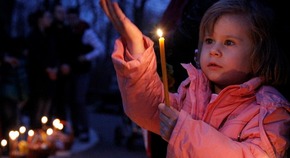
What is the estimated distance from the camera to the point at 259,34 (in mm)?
2402

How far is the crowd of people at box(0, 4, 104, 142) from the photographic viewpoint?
8.02 meters

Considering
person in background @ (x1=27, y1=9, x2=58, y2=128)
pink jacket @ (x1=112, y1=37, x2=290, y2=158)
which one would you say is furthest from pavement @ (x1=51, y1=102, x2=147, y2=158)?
pink jacket @ (x1=112, y1=37, x2=290, y2=158)

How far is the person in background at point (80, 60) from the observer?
880cm

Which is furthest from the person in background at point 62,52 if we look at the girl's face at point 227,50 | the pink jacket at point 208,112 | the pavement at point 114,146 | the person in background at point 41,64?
the girl's face at point 227,50

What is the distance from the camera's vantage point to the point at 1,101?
793 centimetres

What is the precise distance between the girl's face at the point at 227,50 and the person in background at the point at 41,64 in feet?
20.3

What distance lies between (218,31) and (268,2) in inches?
21.3

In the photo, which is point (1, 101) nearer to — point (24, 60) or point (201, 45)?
→ point (24, 60)

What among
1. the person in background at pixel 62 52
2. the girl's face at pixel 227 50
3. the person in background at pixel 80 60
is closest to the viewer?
the girl's face at pixel 227 50

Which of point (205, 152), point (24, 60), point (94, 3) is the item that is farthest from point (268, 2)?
point (94, 3)

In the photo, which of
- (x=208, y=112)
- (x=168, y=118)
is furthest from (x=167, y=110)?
(x=208, y=112)

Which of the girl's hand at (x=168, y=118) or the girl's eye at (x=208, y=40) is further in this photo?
the girl's eye at (x=208, y=40)

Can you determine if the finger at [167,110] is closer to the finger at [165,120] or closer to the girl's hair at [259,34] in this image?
the finger at [165,120]

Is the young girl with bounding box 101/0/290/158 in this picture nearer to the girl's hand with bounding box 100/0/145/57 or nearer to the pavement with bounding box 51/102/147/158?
the girl's hand with bounding box 100/0/145/57
